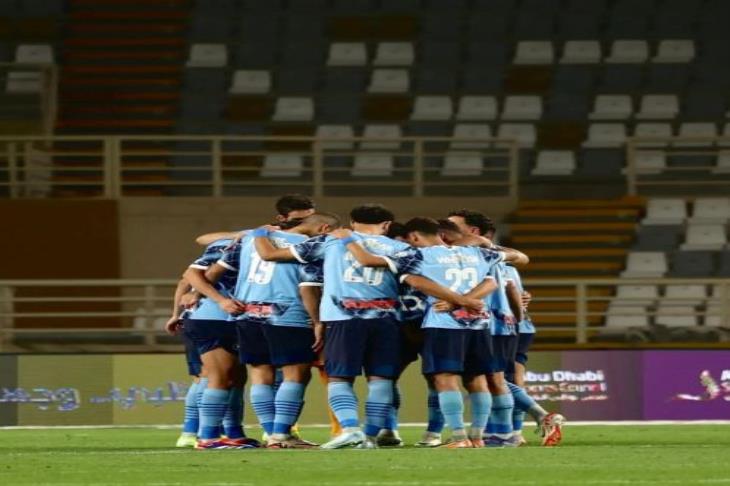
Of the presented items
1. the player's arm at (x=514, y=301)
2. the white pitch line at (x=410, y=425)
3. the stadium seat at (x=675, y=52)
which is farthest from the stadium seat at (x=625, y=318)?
the player's arm at (x=514, y=301)

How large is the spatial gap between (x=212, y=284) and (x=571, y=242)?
40.1 feet

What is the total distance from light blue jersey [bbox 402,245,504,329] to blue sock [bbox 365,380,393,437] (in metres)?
0.53

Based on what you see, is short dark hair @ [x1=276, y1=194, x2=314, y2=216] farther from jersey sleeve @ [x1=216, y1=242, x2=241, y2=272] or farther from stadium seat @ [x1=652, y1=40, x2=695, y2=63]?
stadium seat @ [x1=652, y1=40, x2=695, y2=63]

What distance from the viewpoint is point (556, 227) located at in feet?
83.3

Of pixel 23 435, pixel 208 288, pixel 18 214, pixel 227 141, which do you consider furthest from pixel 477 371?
pixel 227 141

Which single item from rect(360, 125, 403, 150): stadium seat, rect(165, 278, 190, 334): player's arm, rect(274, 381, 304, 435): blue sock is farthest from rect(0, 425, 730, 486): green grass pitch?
rect(360, 125, 403, 150): stadium seat

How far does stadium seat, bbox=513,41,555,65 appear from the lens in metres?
29.2

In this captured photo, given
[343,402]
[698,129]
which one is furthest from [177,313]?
[698,129]

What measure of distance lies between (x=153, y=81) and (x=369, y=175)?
4.37 metres

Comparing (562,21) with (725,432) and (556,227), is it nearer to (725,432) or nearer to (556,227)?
(556,227)

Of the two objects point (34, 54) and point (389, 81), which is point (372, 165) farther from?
point (34, 54)

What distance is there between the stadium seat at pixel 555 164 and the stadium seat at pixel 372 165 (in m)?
2.02

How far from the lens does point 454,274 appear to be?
1359 cm

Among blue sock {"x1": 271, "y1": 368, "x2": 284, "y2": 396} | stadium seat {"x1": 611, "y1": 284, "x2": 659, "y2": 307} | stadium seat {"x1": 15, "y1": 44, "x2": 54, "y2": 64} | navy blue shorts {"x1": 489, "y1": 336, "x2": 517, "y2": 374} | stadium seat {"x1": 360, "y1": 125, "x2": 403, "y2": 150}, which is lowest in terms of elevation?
blue sock {"x1": 271, "y1": 368, "x2": 284, "y2": 396}
